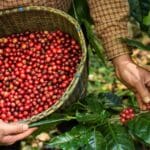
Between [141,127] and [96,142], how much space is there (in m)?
0.18

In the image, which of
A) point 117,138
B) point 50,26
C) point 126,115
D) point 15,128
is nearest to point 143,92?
point 126,115

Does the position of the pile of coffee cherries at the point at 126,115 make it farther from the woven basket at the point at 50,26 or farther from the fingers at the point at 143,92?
the woven basket at the point at 50,26

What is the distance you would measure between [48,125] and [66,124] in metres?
0.50

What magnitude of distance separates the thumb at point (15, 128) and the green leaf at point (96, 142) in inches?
12.4

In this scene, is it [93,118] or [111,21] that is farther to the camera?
[111,21]

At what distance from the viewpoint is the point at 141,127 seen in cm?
173

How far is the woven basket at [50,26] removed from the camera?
201cm

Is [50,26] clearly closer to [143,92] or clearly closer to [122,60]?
[122,60]

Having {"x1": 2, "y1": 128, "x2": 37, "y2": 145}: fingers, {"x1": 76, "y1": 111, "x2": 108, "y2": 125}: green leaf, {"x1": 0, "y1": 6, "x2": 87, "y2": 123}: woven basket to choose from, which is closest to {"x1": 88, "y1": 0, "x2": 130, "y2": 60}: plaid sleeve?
{"x1": 0, "y1": 6, "x2": 87, "y2": 123}: woven basket

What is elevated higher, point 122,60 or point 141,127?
point 122,60

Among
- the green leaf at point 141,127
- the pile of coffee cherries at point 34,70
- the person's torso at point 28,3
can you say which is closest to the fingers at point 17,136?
the pile of coffee cherries at point 34,70

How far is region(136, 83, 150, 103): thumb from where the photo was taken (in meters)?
1.96

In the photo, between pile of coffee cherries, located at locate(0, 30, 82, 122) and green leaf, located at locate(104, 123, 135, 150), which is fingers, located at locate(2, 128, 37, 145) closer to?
pile of coffee cherries, located at locate(0, 30, 82, 122)

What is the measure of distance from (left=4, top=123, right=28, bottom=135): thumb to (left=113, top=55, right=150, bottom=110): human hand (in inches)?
19.6
